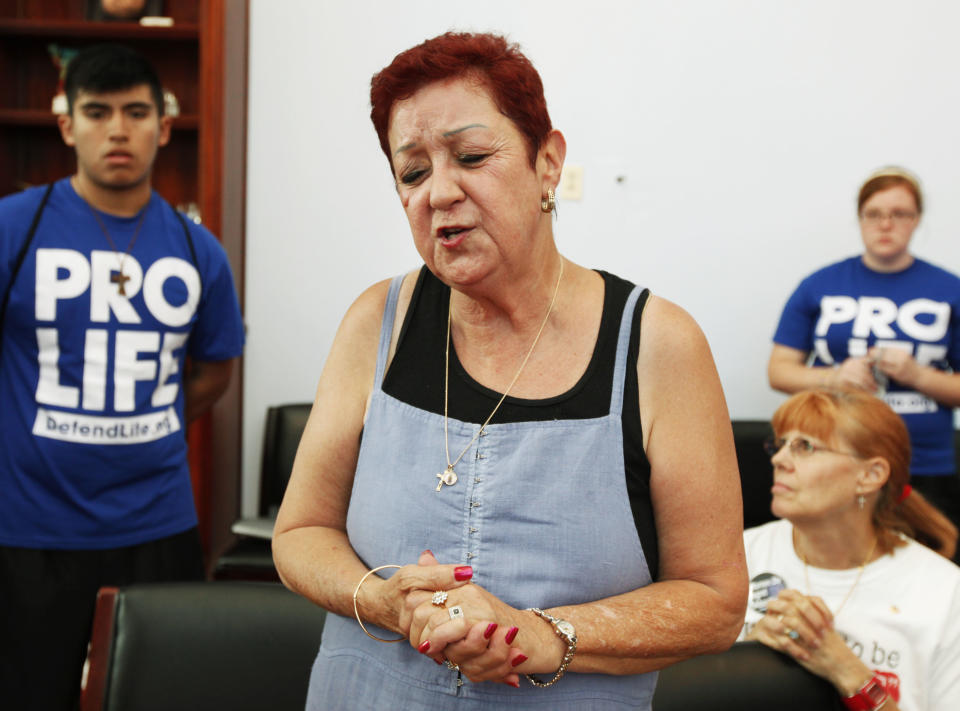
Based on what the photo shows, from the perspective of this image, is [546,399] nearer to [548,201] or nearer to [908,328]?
[548,201]

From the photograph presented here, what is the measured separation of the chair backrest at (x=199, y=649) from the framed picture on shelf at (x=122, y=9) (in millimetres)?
2752

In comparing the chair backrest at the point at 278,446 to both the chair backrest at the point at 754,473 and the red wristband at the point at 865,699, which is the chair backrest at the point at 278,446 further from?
the red wristband at the point at 865,699

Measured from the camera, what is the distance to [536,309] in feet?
3.65

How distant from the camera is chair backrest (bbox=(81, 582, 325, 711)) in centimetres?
139

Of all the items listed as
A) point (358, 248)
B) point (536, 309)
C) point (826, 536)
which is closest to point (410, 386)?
point (536, 309)

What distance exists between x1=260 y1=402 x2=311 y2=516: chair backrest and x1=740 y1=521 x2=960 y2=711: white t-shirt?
6.42ft

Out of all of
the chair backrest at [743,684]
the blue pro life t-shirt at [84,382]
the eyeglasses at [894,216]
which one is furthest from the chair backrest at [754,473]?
the blue pro life t-shirt at [84,382]

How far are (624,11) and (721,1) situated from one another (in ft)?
1.28

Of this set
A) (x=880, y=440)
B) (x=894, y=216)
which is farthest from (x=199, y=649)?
(x=894, y=216)

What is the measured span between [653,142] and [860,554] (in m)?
2.13

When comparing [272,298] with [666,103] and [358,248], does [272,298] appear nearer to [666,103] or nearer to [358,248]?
[358,248]

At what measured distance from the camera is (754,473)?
125 inches

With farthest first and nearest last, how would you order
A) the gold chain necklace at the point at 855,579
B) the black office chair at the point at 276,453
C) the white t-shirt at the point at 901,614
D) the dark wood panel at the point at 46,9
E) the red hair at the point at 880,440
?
the dark wood panel at the point at 46,9, the black office chair at the point at 276,453, the red hair at the point at 880,440, the gold chain necklace at the point at 855,579, the white t-shirt at the point at 901,614

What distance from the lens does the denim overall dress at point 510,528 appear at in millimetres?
1013
